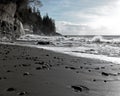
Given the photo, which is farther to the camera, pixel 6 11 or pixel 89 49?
pixel 6 11

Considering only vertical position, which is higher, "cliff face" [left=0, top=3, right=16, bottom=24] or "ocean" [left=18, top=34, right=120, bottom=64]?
"cliff face" [left=0, top=3, right=16, bottom=24]

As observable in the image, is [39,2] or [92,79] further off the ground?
[39,2]

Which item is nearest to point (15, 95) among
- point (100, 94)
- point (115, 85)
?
point (100, 94)

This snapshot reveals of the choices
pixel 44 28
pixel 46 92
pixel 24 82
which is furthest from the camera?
pixel 44 28

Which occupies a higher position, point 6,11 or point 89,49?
point 6,11

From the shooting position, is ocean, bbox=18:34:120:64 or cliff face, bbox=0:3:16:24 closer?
ocean, bbox=18:34:120:64

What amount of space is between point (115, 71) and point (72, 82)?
8.10ft

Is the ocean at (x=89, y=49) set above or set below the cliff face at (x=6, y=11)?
below

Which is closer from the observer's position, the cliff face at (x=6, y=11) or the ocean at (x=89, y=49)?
the ocean at (x=89, y=49)

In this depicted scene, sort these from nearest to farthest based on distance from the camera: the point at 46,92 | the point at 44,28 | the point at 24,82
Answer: the point at 46,92
the point at 24,82
the point at 44,28

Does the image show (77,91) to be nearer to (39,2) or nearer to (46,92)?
(46,92)

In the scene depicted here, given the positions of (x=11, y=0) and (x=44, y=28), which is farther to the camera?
(x=44, y=28)

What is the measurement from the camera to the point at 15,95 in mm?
4418

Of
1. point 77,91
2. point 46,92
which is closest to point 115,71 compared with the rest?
point 77,91
